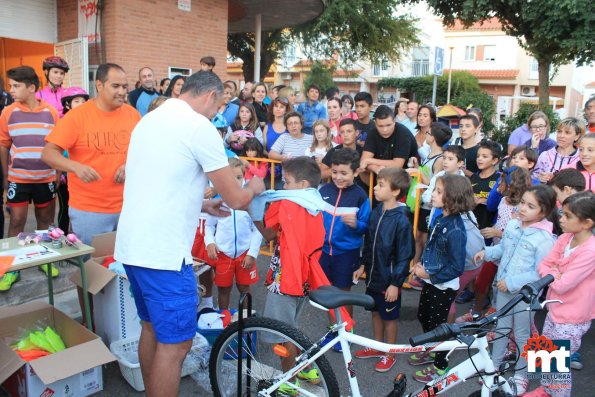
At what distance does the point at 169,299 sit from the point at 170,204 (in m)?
0.50

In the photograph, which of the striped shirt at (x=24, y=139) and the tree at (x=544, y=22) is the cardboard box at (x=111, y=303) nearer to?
the striped shirt at (x=24, y=139)

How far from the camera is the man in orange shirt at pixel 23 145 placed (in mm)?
4641

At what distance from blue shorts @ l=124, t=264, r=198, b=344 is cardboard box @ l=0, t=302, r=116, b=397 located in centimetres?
74

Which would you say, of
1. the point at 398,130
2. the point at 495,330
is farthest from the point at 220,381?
the point at 398,130

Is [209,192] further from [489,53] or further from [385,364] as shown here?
[489,53]

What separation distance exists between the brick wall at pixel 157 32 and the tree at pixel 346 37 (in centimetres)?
872

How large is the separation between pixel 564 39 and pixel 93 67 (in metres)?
13.4

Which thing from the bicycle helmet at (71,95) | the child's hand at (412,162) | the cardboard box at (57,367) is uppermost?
the bicycle helmet at (71,95)

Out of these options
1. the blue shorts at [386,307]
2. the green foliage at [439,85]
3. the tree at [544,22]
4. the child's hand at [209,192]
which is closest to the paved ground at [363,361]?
the blue shorts at [386,307]

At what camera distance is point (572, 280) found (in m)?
3.08

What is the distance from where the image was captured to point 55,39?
382 inches

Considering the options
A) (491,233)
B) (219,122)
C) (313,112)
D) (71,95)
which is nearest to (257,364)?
(491,233)

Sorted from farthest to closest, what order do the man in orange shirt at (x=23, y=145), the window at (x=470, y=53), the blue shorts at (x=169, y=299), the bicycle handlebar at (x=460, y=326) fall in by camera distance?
the window at (x=470, y=53) → the man in orange shirt at (x=23, y=145) → the blue shorts at (x=169, y=299) → the bicycle handlebar at (x=460, y=326)

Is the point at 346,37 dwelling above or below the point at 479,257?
above
